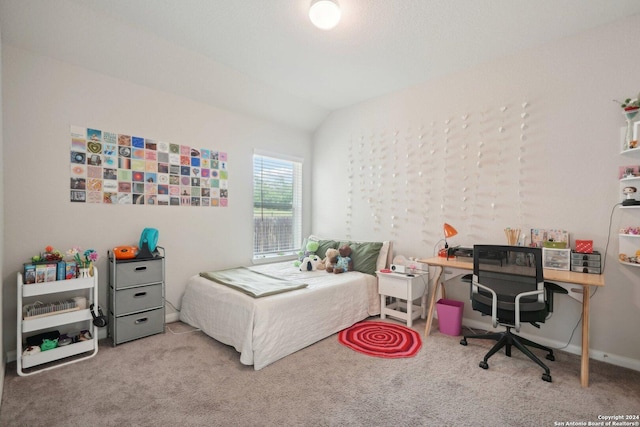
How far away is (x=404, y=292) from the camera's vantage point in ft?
9.98

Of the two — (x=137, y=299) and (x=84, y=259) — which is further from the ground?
(x=84, y=259)

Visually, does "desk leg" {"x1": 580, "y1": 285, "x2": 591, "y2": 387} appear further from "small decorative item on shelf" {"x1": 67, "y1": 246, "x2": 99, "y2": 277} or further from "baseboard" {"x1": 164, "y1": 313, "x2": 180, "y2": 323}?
"small decorative item on shelf" {"x1": 67, "y1": 246, "x2": 99, "y2": 277}

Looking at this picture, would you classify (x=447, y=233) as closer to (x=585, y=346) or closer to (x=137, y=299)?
(x=585, y=346)

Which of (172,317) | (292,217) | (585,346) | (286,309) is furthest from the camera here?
(292,217)

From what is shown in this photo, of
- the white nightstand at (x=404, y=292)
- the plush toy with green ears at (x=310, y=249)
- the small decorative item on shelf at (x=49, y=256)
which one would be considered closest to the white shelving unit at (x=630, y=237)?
the white nightstand at (x=404, y=292)

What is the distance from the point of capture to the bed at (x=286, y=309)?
7.57ft

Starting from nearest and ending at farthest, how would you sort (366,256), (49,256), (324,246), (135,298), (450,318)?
(49,256), (135,298), (450,318), (366,256), (324,246)

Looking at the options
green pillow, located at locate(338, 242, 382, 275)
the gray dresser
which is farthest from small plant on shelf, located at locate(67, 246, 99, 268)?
green pillow, located at locate(338, 242, 382, 275)

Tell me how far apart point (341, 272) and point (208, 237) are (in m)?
1.60

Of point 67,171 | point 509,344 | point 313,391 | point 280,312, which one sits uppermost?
point 67,171

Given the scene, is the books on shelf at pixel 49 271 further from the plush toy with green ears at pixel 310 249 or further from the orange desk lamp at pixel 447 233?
the orange desk lamp at pixel 447 233

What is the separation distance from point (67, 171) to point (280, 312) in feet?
7.23

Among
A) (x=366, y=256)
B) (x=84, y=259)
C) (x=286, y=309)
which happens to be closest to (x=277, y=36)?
(x=286, y=309)

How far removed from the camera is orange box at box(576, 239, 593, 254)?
234 cm
